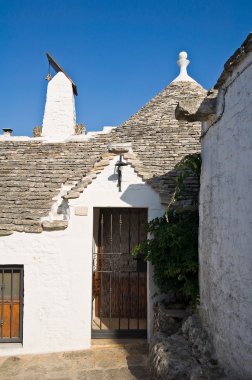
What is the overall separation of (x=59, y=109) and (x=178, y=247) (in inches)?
282

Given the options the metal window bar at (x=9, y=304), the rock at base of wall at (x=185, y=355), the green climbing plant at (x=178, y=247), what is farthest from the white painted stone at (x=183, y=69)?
the rock at base of wall at (x=185, y=355)

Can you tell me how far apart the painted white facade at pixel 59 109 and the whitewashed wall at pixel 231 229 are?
687 cm

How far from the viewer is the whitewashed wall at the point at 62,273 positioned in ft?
22.4

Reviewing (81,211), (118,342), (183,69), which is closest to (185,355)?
(118,342)

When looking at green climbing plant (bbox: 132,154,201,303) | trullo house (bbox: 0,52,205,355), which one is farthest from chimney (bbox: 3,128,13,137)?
green climbing plant (bbox: 132,154,201,303)

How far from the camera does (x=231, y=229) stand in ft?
14.4

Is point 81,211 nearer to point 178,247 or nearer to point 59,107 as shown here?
point 178,247

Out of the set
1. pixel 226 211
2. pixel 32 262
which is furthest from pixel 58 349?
pixel 226 211

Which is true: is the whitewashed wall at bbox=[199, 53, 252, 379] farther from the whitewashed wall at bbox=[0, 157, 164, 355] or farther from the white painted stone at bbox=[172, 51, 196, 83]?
the white painted stone at bbox=[172, 51, 196, 83]

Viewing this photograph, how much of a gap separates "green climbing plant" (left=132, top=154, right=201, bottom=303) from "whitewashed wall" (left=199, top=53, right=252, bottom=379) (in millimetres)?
606

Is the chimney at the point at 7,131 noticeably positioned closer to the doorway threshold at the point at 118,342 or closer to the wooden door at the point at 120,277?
the wooden door at the point at 120,277

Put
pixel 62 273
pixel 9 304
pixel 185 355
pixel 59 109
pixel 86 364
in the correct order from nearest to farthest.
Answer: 1. pixel 185 355
2. pixel 86 364
3. pixel 62 273
4. pixel 9 304
5. pixel 59 109

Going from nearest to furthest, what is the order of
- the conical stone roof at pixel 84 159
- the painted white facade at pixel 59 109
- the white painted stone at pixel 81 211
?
the white painted stone at pixel 81 211
the conical stone roof at pixel 84 159
the painted white facade at pixel 59 109

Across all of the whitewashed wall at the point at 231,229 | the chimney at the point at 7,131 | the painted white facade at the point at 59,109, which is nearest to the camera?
the whitewashed wall at the point at 231,229
